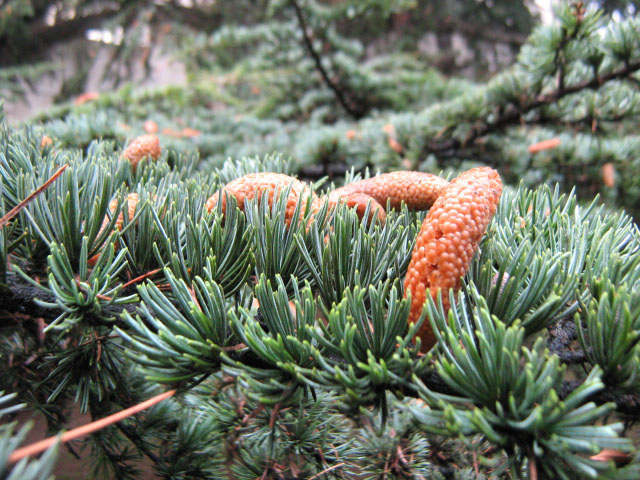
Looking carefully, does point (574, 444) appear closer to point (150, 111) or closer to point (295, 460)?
point (295, 460)

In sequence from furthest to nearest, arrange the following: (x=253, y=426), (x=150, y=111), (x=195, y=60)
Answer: (x=195, y=60) < (x=150, y=111) < (x=253, y=426)

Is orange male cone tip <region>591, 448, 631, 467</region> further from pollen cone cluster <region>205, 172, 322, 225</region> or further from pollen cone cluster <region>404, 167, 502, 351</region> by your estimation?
pollen cone cluster <region>205, 172, 322, 225</region>

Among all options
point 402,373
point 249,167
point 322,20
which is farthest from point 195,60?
point 402,373

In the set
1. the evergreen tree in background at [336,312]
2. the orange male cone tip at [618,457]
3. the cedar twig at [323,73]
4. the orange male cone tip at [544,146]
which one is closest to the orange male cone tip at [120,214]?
the evergreen tree in background at [336,312]

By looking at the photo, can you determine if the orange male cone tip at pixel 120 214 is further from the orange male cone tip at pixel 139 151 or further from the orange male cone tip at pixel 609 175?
the orange male cone tip at pixel 609 175

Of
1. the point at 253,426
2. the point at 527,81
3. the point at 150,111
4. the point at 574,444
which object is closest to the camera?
the point at 574,444

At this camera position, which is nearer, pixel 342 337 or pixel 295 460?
pixel 342 337

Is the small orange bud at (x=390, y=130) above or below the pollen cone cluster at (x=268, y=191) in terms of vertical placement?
below
